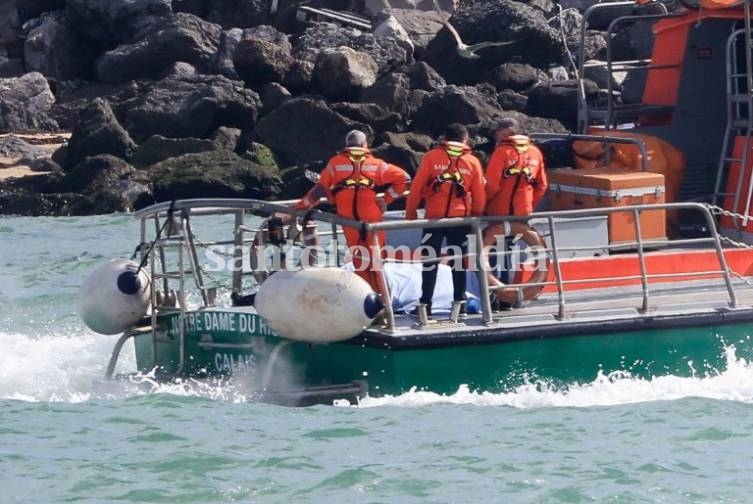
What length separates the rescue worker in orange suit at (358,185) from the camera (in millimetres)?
9875

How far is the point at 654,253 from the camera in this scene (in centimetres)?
1085

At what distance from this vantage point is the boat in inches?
374

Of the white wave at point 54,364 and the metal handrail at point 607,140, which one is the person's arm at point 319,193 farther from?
the metal handrail at point 607,140

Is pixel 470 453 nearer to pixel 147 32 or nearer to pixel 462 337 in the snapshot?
pixel 462 337

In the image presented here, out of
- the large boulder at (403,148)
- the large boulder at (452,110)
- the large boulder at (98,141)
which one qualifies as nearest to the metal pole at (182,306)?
the large boulder at (403,148)

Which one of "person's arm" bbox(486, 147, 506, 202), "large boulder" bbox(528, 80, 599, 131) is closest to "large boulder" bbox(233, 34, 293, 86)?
"large boulder" bbox(528, 80, 599, 131)

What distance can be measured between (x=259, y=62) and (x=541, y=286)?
17.9m

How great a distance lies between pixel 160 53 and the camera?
2936 cm

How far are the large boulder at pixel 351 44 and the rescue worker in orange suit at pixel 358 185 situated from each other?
1791 cm

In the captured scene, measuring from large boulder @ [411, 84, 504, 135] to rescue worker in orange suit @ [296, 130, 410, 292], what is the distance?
14826 mm

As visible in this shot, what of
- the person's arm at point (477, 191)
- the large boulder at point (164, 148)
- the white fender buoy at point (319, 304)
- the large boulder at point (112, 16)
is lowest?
the white fender buoy at point (319, 304)

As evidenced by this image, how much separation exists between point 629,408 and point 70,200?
46.8 feet

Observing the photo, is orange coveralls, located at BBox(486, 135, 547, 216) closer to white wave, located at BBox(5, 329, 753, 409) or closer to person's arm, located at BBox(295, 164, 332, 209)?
person's arm, located at BBox(295, 164, 332, 209)

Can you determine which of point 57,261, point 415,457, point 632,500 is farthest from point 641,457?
point 57,261
